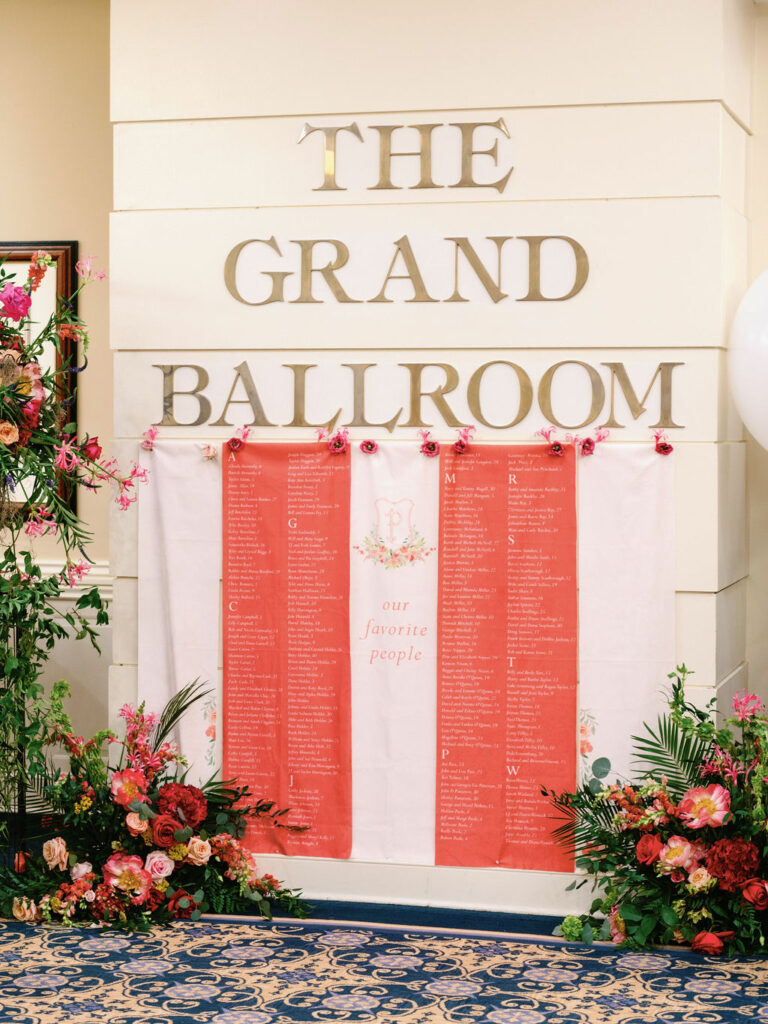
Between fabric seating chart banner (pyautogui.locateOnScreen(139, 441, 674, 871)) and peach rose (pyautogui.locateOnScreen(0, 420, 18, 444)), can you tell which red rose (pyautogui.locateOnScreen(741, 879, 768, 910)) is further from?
peach rose (pyautogui.locateOnScreen(0, 420, 18, 444))

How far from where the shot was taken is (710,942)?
3.55 meters

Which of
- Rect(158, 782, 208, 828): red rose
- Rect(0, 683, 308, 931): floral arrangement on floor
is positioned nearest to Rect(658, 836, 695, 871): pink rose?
Rect(0, 683, 308, 931): floral arrangement on floor

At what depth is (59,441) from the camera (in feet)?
12.7

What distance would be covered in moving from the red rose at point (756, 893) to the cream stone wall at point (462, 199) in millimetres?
587

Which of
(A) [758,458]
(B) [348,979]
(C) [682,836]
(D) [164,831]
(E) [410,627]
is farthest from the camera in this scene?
(A) [758,458]

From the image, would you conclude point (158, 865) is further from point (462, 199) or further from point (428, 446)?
point (462, 199)

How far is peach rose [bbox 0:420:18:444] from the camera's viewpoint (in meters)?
3.72

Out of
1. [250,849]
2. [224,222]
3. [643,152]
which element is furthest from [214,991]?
[643,152]

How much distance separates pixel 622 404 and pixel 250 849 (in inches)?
75.2

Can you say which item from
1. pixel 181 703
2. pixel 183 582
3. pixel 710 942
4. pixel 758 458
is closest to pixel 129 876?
pixel 181 703

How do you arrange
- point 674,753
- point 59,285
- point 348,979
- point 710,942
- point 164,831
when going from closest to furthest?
point 348,979, point 710,942, point 674,753, point 164,831, point 59,285

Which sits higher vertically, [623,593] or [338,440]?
[338,440]

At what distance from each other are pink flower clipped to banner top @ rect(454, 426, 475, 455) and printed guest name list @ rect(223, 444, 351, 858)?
383 mm

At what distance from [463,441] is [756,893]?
5.25ft
